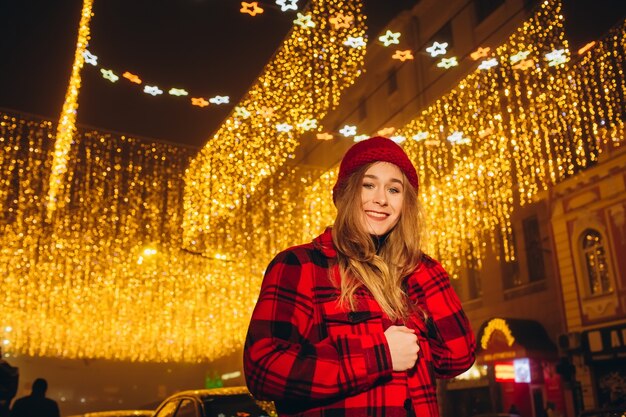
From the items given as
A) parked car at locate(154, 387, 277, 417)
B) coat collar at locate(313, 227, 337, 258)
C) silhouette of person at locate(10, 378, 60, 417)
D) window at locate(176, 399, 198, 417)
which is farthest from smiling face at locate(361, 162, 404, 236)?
silhouette of person at locate(10, 378, 60, 417)

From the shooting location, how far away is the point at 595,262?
53.7 ft

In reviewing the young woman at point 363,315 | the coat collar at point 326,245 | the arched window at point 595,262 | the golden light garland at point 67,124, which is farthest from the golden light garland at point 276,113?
the arched window at point 595,262

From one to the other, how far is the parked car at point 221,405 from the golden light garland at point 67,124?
483cm

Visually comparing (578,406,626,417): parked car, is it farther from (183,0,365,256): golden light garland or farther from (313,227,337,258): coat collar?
(183,0,365,256): golden light garland

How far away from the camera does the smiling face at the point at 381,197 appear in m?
1.95

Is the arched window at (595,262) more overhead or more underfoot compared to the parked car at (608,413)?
more overhead

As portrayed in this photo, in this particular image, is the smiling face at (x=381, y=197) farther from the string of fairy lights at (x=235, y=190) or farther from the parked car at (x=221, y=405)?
the string of fairy lights at (x=235, y=190)

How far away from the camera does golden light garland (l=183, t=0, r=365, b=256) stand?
8.51m

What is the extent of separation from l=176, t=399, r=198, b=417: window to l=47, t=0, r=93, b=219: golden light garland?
4.84 m

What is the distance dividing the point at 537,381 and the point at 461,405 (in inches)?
166

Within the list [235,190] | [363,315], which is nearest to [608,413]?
[363,315]

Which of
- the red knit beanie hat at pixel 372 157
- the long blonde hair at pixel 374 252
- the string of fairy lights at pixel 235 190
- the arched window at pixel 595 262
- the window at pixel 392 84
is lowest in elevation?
the long blonde hair at pixel 374 252

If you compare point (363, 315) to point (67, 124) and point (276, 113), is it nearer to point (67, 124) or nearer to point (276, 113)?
point (276, 113)

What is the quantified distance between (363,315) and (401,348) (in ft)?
0.55
